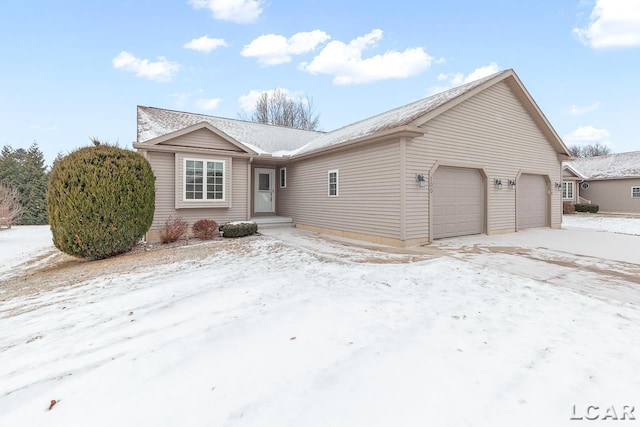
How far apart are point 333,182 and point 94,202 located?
23.9 feet

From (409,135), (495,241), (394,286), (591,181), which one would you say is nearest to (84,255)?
(394,286)

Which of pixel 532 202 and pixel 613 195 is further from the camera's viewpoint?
pixel 613 195

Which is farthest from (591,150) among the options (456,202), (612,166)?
(456,202)

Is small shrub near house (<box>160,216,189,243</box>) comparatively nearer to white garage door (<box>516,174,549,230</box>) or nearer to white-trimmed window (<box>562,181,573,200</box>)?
white garage door (<box>516,174,549,230</box>)

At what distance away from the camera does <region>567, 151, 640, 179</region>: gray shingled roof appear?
22.6 meters

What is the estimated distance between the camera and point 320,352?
8.82 feet

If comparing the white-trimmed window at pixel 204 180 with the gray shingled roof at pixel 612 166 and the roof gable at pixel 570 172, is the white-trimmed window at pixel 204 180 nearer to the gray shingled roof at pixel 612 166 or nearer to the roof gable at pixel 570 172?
the roof gable at pixel 570 172

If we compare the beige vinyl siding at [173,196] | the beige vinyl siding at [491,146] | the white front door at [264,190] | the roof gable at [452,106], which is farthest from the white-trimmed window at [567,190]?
the beige vinyl siding at [173,196]

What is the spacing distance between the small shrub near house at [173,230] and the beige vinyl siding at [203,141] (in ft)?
9.02

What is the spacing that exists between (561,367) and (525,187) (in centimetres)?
1142

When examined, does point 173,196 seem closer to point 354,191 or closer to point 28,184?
point 354,191

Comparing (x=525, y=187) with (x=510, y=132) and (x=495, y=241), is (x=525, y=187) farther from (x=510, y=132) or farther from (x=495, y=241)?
(x=495, y=241)

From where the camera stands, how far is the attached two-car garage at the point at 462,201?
9.27 metres
